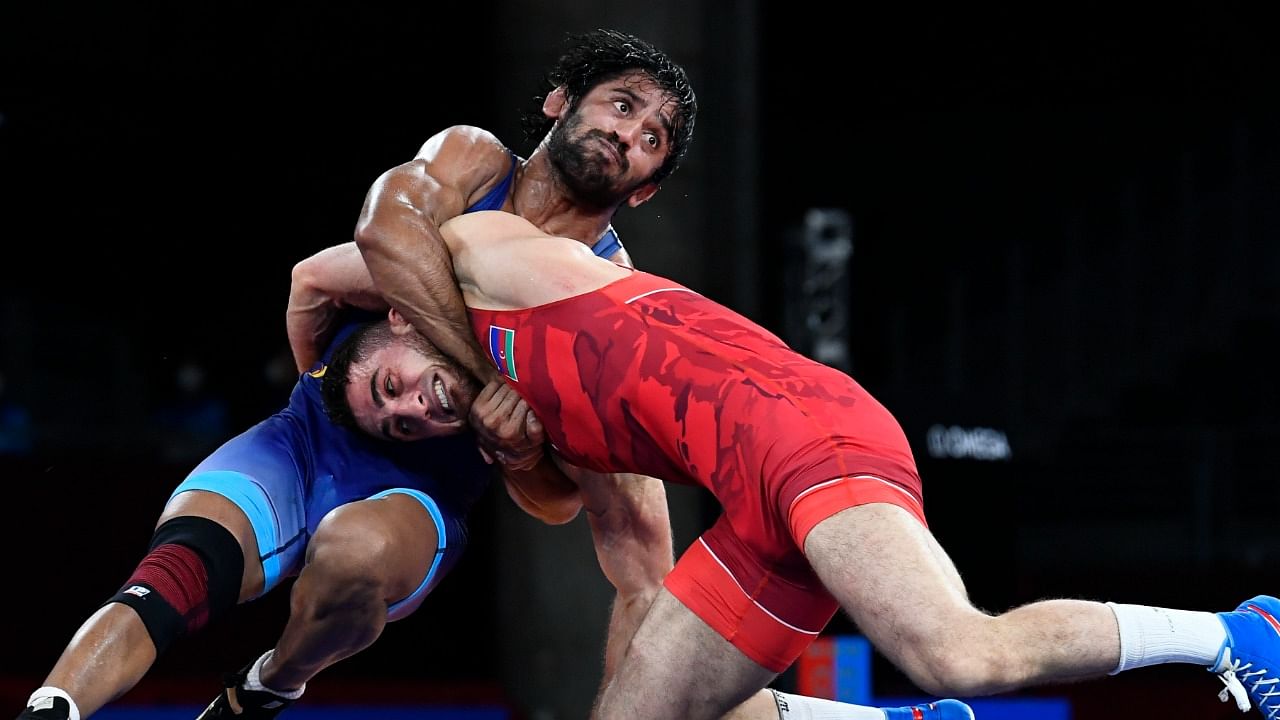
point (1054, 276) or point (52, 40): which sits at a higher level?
point (52, 40)

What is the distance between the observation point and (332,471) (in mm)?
3090

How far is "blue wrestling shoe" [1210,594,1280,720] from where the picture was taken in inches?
86.0

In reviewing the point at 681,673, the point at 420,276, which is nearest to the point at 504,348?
the point at 420,276

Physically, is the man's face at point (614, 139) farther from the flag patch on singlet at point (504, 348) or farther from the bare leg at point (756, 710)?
the bare leg at point (756, 710)

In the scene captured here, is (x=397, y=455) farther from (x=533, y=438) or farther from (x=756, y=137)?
(x=756, y=137)

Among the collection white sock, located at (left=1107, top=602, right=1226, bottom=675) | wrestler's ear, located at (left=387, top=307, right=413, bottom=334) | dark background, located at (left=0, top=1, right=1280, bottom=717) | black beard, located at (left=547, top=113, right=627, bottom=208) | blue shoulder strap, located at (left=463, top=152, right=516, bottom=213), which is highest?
black beard, located at (left=547, top=113, right=627, bottom=208)

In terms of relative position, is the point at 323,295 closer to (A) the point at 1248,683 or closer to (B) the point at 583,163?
(B) the point at 583,163

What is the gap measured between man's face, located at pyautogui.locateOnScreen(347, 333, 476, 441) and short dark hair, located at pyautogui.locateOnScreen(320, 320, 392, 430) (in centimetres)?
2

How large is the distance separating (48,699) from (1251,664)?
6.38 feet

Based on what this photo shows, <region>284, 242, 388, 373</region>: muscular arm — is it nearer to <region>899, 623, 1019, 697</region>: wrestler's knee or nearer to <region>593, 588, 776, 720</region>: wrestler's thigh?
<region>593, 588, 776, 720</region>: wrestler's thigh

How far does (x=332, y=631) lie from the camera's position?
286cm

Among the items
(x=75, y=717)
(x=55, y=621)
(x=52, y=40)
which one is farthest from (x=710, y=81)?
(x=52, y=40)

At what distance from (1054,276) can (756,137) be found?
15.5 feet

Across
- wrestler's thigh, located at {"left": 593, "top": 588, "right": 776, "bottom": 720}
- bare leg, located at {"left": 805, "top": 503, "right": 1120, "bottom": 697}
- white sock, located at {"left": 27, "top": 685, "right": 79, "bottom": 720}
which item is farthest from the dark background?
white sock, located at {"left": 27, "top": 685, "right": 79, "bottom": 720}
